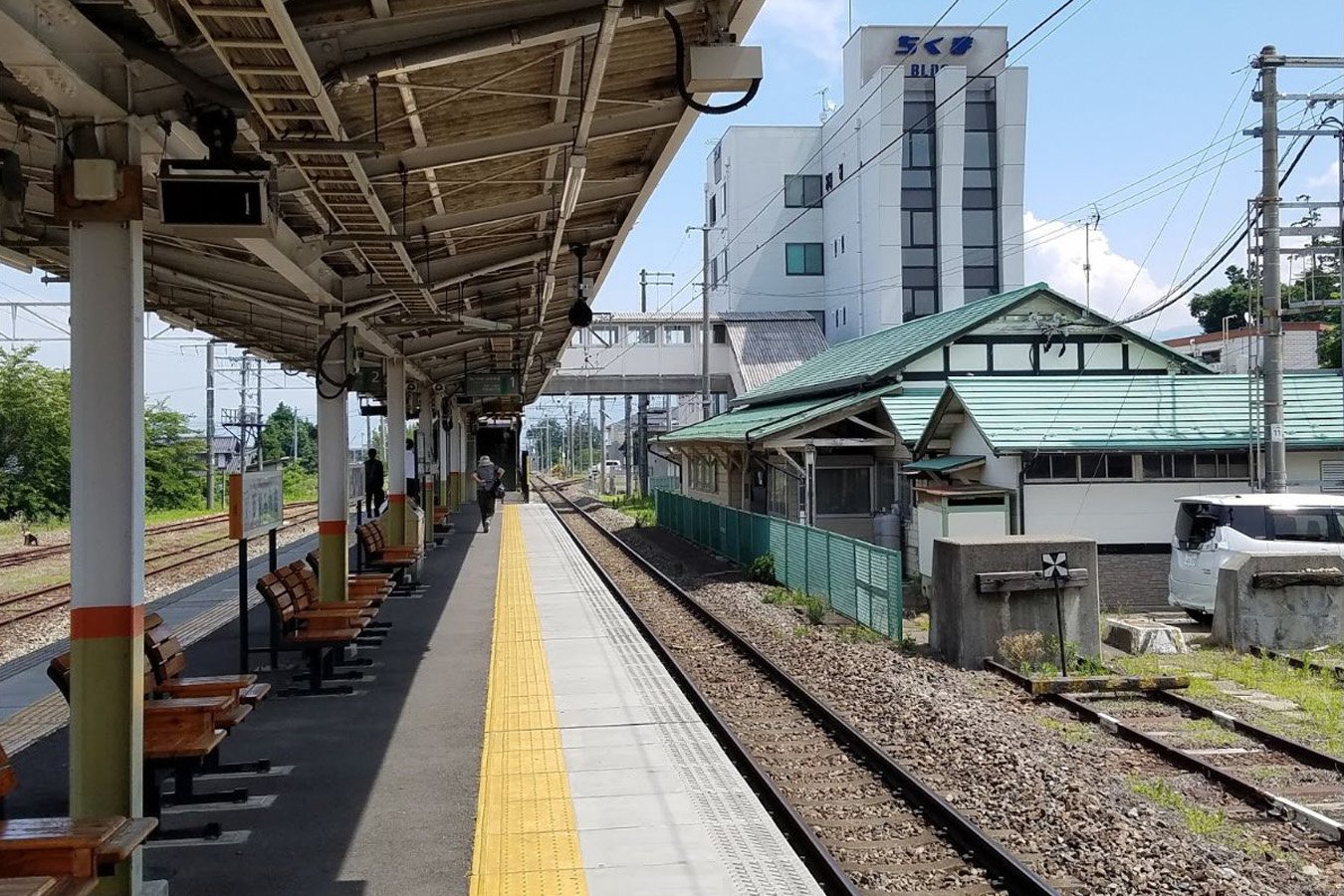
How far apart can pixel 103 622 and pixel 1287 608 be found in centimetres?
1129

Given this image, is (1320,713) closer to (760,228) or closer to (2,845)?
(2,845)

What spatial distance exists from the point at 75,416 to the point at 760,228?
46019 mm

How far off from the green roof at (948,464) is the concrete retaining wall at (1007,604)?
5.59m

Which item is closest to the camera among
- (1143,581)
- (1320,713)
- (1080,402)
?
(1320,713)

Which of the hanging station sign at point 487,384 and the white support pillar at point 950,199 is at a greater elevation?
the white support pillar at point 950,199

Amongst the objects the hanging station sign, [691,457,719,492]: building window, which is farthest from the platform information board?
[691,457,719,492]: building window

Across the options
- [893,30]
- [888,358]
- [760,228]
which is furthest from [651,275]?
[888,358]

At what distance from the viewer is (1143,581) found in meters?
16.1

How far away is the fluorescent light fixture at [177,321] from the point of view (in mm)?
13195

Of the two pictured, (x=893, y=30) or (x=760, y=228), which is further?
(x=760, y=228)

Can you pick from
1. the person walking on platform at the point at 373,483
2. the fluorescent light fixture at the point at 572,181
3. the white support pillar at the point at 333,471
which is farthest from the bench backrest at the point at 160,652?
the person walking on platform at the point at 373,483

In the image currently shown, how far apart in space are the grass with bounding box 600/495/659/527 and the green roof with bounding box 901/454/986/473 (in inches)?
622

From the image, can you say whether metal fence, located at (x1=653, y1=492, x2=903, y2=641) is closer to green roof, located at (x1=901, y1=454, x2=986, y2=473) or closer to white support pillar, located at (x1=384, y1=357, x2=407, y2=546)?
green roof, located at (x1=901, y1=454, x2=986, y2=473)

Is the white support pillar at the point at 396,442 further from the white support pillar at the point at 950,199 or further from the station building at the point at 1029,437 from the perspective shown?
the white support pillar at the point at 950,199
